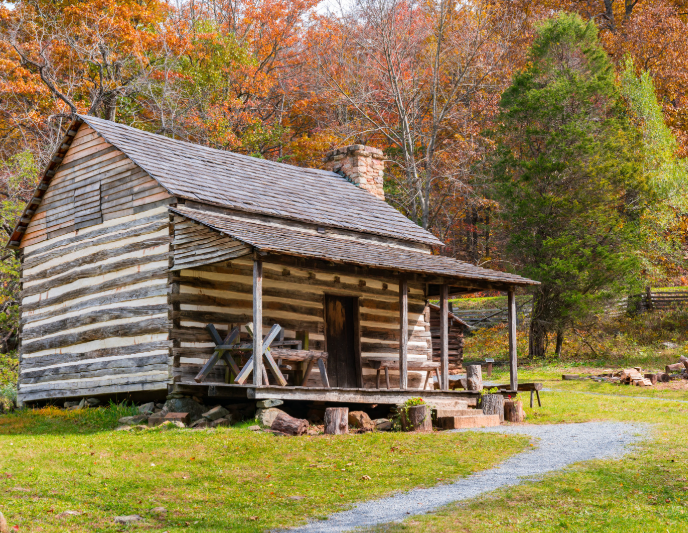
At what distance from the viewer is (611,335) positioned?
2934 cm

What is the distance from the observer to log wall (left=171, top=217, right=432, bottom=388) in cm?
1385

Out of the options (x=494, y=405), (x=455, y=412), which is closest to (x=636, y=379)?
(x=494, y=405)

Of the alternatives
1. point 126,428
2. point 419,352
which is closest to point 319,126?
point 419,352

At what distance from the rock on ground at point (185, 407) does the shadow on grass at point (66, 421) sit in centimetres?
100

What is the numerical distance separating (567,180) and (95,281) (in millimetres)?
18359

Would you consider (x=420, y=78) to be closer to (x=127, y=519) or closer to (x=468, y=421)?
(x=468, y=421)

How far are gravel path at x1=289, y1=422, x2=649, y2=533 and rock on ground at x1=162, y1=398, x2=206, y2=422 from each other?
5049 mm

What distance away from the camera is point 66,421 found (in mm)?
14000

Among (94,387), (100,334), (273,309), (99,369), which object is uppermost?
(273,309)

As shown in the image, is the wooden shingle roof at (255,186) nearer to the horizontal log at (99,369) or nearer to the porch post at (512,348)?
the horizontal log at (99,369)

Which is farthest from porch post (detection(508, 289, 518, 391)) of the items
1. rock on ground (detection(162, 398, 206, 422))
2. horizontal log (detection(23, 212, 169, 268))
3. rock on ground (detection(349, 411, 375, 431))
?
horizontal log (detection(23, 212, 169, 268))

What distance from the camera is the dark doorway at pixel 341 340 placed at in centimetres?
1642

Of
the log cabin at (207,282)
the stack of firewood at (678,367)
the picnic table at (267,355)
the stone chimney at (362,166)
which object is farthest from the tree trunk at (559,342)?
the picnic table at (267,355)

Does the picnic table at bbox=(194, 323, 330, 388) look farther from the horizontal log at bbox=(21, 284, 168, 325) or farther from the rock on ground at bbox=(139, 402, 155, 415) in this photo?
the horizontal log at bbox=(21, 284, 168, 325)
